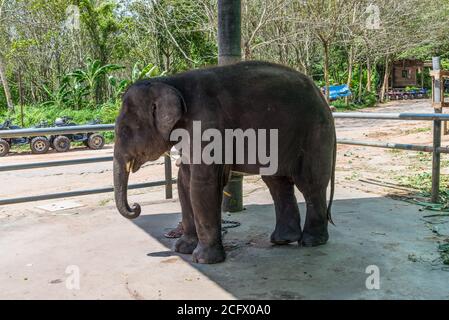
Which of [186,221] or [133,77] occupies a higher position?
[133,77]

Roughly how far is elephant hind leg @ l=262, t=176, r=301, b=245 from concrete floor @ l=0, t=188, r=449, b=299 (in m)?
0.10

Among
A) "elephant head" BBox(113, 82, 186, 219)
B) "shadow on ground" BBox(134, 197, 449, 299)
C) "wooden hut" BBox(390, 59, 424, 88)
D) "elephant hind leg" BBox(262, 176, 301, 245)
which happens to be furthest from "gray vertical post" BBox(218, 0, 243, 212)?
"wooden hut" BBox(390, 59, 424, 88)

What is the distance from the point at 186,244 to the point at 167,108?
1.17 meters

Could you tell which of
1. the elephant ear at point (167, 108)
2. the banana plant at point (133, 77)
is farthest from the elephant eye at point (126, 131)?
the banana plant at point (133, 77)

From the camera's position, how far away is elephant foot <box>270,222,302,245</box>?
4.38m

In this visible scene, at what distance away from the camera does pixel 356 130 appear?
1698cm

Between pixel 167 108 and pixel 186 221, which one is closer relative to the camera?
pixel 167 108

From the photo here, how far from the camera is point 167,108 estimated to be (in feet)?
12.5

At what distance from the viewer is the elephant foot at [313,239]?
14.1ft

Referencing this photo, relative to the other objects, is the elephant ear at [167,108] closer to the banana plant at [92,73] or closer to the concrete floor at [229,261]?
the concrete floor at [229,261]

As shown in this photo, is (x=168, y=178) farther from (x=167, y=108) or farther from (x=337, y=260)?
(x=337, y=260)

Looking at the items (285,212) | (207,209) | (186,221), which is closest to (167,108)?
(207,209)

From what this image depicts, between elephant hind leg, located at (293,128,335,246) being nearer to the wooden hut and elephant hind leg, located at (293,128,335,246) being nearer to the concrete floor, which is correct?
the concrete floor

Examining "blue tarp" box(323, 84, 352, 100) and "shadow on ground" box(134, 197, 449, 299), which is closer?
"shadow on ground" box(134, 197, 449, 299)
